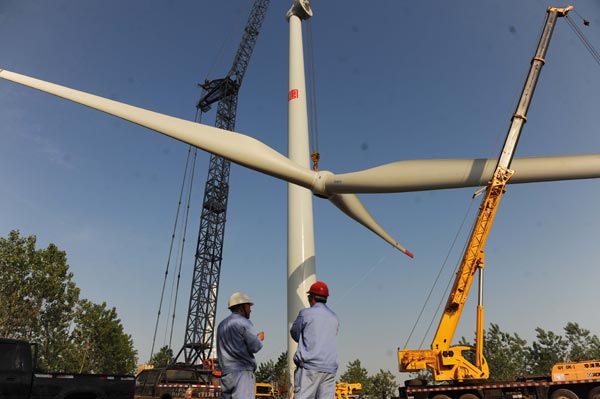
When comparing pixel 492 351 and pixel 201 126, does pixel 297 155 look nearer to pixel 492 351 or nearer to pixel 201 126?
pixel 201 126

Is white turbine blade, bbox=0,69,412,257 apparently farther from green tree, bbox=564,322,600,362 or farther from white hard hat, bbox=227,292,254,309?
green tree, bbox=564,322,600,362

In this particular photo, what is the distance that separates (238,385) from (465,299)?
17950 millimetres

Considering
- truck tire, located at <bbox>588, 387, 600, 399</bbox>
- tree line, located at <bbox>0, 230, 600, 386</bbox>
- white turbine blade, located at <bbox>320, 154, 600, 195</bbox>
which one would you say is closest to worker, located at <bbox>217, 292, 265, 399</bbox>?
white turbine blade, located at <bbox>320, 154, 600, 195</bbox>

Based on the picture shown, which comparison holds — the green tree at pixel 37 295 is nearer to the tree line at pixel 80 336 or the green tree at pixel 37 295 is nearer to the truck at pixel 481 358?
the tree line at pixel 80 336

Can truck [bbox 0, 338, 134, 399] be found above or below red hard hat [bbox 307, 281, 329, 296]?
below

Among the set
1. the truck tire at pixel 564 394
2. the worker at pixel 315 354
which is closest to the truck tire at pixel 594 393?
the truck tire at pixel 564 394

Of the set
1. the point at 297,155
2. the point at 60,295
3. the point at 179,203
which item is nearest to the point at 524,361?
the point at 179,203

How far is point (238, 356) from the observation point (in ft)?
18.5

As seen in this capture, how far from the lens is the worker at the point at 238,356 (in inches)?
219

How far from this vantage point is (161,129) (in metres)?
9.92

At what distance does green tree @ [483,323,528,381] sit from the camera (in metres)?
71.4

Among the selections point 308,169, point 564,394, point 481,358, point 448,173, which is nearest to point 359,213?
point 308,169

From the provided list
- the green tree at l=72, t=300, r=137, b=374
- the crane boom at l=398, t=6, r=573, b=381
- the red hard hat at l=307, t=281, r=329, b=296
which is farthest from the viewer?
the green tree at l=72, t=300, r=137, b=374

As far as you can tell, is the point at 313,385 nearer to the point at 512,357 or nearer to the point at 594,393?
the point at 594,393
